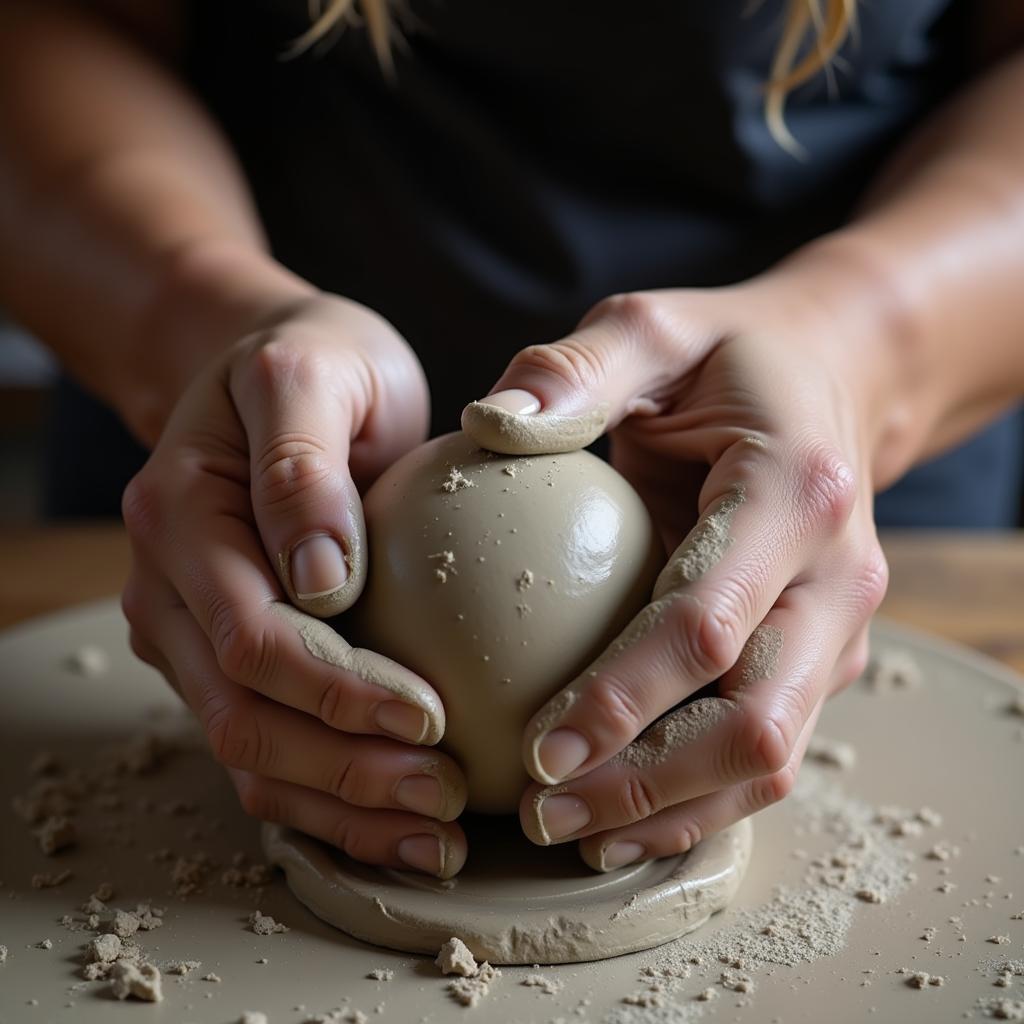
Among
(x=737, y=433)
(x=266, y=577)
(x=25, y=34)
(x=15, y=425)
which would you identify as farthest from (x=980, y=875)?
(x=15, y=425)

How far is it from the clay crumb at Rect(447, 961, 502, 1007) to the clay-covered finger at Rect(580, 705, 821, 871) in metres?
0.12

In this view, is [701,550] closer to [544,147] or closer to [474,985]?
[474,985]

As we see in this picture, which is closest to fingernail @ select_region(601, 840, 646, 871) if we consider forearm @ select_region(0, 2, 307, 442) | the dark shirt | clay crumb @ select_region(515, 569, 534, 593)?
clay crumb @ select_region(515, 569, 534, 593)

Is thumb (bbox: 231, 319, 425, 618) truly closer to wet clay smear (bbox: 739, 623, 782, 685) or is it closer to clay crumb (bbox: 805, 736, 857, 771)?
wet clay smear (bbox: 739, 623, 782, 685)

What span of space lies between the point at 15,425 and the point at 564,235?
2.46 m

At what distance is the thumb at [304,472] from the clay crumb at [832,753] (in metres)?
0.53

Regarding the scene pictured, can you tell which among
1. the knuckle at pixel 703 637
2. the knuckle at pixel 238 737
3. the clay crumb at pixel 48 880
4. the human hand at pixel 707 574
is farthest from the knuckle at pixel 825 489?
the clay crumb at pixel 48 880

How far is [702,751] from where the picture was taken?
86 cm

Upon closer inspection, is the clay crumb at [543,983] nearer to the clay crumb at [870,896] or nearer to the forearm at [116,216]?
the clay crumb at [870,896]

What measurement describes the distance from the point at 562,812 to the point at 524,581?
173mm

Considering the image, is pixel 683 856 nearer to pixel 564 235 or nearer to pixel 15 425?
pixel 564 235

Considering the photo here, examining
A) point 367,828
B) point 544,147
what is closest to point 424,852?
point 367,828

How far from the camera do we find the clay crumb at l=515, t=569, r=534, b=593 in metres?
0.91

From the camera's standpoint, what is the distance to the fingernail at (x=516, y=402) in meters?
0.93
